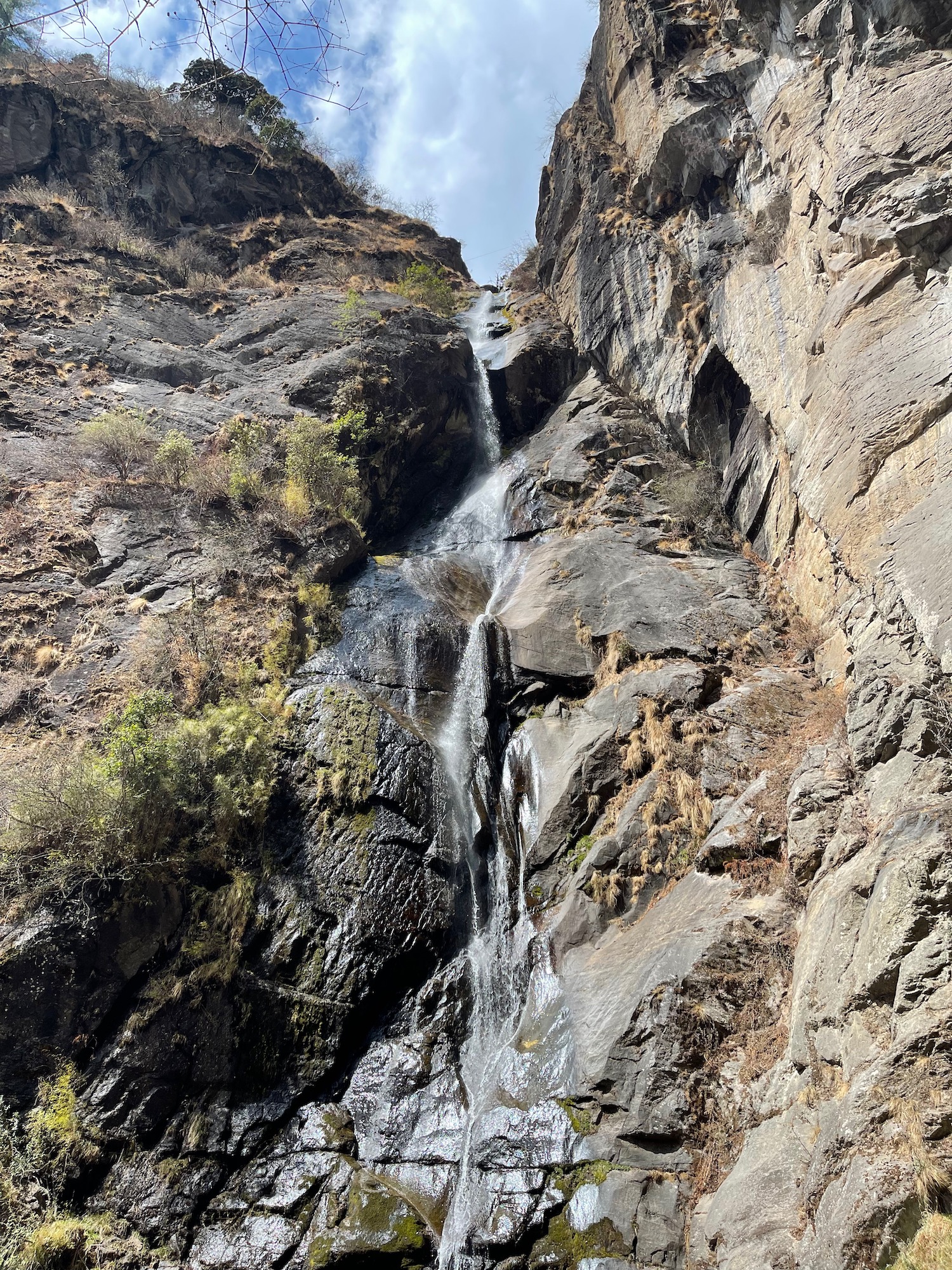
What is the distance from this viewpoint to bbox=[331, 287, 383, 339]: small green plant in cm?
1962

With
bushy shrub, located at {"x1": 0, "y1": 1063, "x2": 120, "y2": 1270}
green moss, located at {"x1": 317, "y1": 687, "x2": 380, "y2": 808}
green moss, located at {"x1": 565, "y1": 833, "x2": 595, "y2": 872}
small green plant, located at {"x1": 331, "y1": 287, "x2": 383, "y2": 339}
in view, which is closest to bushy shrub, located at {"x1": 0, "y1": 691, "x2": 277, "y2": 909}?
green moss, located at {"x1": 317, "y1": 687, "x2": 380, "y2": 808}

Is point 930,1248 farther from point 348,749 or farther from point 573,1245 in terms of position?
point 348,749

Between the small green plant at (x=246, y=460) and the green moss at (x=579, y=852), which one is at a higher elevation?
the small green plant at (x=246, y=460)

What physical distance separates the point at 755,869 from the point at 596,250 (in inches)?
713

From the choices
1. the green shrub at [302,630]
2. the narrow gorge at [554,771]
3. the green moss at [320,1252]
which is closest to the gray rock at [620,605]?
the narrow gorge at [554,771]

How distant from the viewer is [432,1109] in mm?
7289

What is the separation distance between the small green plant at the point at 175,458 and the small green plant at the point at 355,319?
6.74 metres

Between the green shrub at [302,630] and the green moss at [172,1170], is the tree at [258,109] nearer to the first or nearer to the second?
the green shrub at [302,630]

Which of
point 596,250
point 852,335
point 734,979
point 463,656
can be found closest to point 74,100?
point 596,250

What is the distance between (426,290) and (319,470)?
12.4 m

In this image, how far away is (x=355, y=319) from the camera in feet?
65.7

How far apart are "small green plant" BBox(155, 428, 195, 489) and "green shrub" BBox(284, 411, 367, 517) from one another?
2.07m

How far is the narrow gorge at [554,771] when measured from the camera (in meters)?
5.57

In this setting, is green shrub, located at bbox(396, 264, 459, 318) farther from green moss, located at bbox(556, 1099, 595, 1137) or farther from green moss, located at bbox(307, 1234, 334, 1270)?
green moss, located at bbox(307, 1234, 334, 1270)
